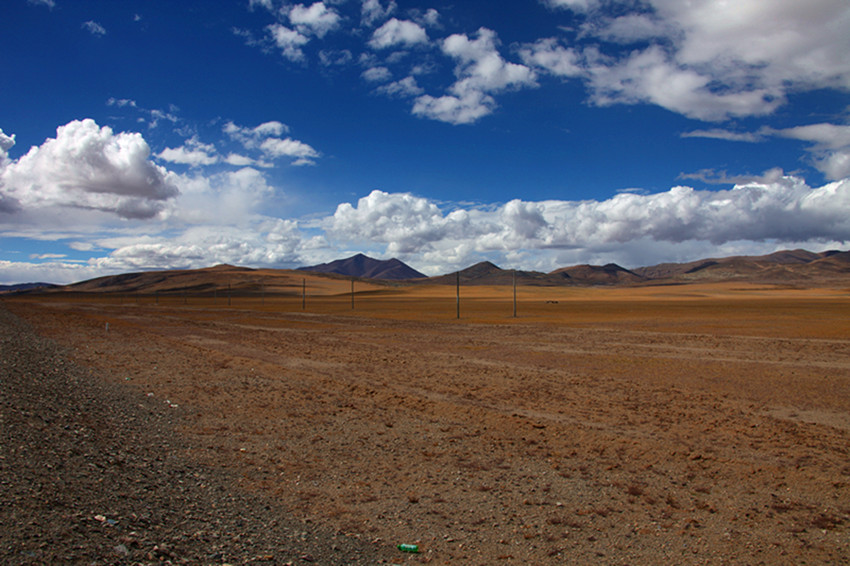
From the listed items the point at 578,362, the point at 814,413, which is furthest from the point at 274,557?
the point at 578,362

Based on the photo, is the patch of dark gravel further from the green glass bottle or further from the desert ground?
the desert ground

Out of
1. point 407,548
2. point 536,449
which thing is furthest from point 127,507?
point 536,449

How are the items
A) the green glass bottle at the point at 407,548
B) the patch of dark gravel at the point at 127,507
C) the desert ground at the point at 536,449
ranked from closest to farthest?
the patch of dark gravel at the point at 127,507, the green glass bottle at the point at 407,548, the desert ground at the point at 536,449

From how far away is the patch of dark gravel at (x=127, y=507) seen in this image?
474 cm

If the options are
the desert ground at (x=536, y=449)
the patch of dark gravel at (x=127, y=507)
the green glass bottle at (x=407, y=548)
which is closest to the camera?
the patch of dark gravel at (x=127, y=507)

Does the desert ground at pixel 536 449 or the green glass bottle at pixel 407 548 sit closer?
the green glass bottle at pixel 407 548

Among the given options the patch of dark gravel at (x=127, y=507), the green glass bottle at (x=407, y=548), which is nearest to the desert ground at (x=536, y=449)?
the green glass bottle at (x=407, y=548)

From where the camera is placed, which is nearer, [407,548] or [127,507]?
[407,548]

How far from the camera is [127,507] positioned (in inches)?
226

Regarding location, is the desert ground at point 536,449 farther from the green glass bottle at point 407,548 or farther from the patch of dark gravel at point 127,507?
the patch of dark gravel at point 127,507

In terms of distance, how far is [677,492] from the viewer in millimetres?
7027

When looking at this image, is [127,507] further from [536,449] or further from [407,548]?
[536,449]

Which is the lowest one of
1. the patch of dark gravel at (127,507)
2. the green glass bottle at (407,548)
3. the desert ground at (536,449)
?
the desert ground at (536,449)

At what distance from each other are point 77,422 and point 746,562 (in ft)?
34.8
